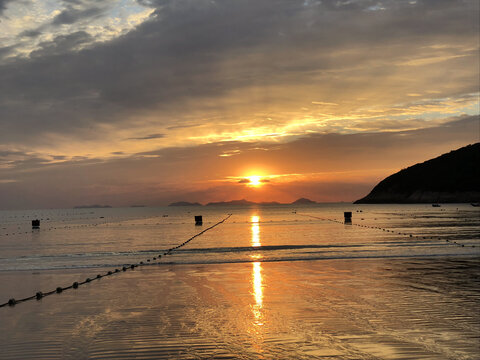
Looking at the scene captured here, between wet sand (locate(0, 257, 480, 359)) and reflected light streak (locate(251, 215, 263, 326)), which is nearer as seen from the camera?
wet sand (locate(0, 257, 480, 359))

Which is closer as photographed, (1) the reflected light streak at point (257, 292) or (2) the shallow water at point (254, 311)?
(2) the shallow water at point (254, 311)

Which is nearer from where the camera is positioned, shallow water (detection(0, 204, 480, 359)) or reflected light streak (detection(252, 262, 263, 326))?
shallow water (detection(0, 204, 480, 359))

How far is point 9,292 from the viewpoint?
18703mm

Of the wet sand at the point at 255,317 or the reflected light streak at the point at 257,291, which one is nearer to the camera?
the wet sand at the point at 255,317

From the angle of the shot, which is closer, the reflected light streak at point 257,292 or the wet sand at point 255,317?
the wet sand at point 255,317

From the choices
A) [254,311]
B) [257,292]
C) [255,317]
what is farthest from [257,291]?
[255,317]

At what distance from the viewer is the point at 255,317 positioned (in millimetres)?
12969

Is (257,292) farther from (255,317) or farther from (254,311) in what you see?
(255,317)

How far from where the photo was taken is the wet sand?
994 cm

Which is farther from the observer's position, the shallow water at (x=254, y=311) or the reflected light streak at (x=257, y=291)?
the reflected light streak at (x=257, y=291)

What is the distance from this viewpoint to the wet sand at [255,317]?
994 cm

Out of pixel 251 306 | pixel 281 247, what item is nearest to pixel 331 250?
pixel 281 247

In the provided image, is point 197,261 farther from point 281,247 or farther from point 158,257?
point 281,247

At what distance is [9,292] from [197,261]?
12062mm
